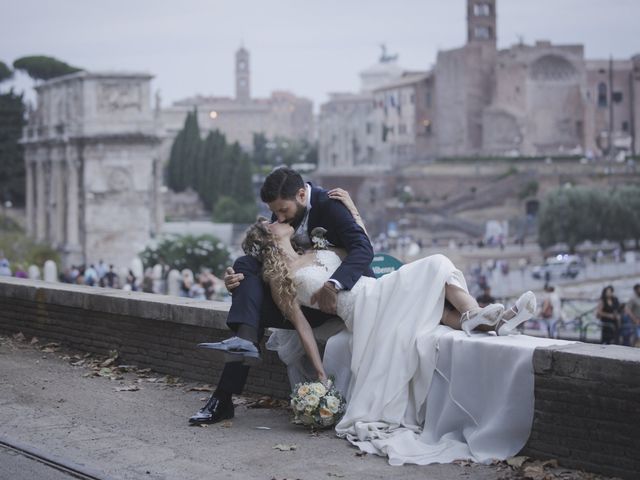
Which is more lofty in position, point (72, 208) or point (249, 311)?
point (249, 311)

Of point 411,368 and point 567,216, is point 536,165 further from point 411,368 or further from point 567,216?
point 411,368

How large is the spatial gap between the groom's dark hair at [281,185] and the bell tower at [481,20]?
103817mm

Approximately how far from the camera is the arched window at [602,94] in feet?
356

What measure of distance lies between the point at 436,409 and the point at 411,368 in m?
0.22

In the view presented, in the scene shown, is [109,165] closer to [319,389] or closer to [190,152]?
[190,152]

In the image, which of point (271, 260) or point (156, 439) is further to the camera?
point (271, 260)

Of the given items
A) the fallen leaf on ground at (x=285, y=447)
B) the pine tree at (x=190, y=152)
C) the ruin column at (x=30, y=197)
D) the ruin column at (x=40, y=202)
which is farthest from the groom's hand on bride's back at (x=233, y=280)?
Answer: the pine tree at (x=190, y=152)

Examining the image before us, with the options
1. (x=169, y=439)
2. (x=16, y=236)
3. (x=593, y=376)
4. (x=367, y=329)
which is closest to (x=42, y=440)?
(x=169, y=439)

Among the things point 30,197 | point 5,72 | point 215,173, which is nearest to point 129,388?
point 30,197

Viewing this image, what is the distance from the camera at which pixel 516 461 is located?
5.46m

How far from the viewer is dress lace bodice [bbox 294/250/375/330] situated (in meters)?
6.30

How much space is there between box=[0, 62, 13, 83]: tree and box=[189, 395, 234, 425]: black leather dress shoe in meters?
89.6

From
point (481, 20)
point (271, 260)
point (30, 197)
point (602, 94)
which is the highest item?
point (481, 20)

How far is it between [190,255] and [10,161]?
32953 mm
